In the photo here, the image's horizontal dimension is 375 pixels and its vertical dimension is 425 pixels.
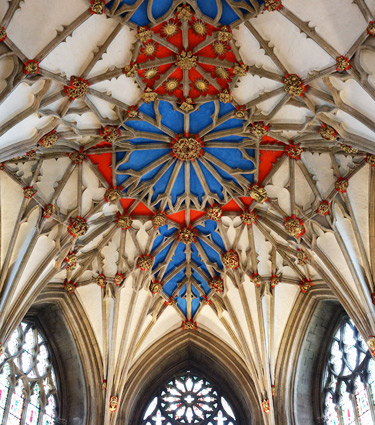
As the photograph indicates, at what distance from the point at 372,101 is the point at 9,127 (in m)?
8.34

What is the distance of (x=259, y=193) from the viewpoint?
19.1m

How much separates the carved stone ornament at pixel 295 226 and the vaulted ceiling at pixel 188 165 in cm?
4

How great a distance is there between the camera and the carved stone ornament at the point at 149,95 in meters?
17.4

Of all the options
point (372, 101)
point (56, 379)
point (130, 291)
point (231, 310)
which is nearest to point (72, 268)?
point (130, 291)

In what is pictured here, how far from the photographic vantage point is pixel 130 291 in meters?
21.6

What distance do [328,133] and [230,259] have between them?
19.4ft

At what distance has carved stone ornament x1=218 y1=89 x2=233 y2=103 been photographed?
17391 mm

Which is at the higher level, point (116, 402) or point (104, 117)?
point (104, 117)

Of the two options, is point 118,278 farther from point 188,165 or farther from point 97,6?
point 97,6

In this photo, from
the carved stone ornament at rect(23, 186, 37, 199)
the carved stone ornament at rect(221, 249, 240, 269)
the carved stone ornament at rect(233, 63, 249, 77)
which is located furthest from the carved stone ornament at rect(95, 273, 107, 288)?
the carved stone ornament at rect(233, 63, 249, 77)

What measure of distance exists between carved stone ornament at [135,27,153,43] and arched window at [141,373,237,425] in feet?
40.0

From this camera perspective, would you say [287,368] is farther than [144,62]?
Yes

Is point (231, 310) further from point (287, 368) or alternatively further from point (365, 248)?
point (365, 248)

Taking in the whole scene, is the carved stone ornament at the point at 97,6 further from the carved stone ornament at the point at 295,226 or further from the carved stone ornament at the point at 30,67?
the carved stone ornament at the point at 295,226
